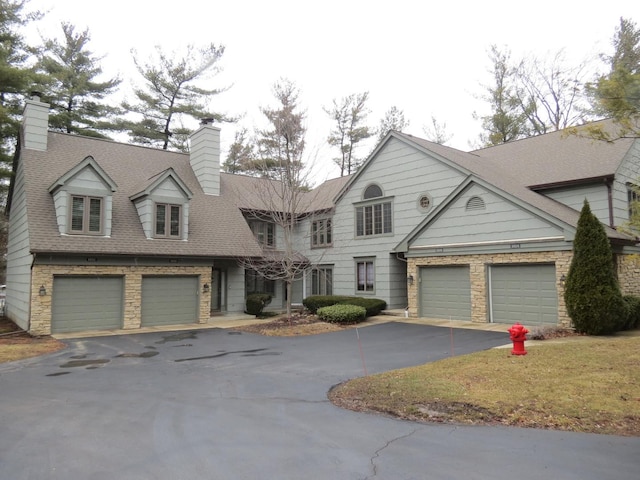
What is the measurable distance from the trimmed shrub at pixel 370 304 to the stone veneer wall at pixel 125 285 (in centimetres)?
620

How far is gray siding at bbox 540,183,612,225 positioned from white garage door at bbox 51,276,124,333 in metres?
17.5

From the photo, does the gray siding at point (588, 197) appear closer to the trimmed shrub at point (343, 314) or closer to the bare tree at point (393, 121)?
the trimmed shrub at point (343, 314)

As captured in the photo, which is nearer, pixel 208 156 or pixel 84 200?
pixel 84 200

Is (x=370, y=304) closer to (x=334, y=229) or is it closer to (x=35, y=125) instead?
(x=334, y=229)

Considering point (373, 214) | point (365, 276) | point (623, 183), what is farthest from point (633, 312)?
point (373, 214)

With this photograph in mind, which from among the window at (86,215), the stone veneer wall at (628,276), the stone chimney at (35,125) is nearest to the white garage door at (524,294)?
the stone veneer wall at (628,276)

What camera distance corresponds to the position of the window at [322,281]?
24.0m

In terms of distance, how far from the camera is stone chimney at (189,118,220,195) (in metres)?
22.7

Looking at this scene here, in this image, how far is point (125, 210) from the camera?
61.6ft

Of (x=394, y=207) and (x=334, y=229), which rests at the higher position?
(x=394, y=207)

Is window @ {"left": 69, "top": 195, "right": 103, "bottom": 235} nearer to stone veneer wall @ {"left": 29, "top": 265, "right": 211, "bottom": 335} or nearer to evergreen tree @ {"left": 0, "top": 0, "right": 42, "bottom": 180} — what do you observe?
stone veneer wall @ {"left": 29, "top": 265, "right": 211, "bottom": 335}

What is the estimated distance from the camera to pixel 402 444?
520 centimetres

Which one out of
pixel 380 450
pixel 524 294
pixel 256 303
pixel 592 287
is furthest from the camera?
pixel 256 303

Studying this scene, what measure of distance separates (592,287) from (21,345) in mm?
16445
